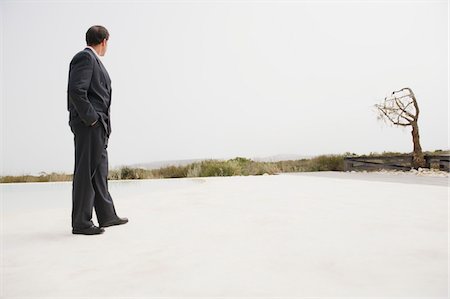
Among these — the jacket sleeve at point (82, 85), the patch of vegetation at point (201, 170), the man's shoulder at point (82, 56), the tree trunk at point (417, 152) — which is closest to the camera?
the jacket sleeve at point (82, 85)

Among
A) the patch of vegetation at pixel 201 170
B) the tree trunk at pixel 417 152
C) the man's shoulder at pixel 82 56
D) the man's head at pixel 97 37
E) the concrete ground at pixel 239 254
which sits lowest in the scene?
the concrete ground at pixel 239 254

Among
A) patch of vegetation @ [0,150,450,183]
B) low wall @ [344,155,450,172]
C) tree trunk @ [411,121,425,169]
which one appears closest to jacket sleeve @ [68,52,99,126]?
patch of vegetation @ [0,150,450,183]

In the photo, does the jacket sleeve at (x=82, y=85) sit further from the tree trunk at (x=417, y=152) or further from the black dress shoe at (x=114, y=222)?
the tree trunk at (x=417, y=152)

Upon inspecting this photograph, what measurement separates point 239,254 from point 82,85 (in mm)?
1278

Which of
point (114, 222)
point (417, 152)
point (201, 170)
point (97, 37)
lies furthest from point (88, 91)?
point (417, 152)

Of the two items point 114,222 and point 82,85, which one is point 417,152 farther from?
point 82,85

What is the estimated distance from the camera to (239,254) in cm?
148

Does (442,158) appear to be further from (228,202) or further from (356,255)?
(356,255)

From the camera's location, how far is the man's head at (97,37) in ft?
7.09

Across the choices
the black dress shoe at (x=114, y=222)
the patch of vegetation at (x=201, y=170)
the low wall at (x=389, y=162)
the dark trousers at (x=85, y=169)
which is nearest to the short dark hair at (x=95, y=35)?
the dark trousers at (x=85, y=169)

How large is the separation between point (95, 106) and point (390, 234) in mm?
1781

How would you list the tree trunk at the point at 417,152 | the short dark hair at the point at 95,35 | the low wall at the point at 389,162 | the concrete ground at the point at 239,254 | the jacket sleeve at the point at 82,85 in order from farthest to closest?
the tree trunk at the point at 417,152 → the low wall at the point at 389,162 → the short dark hair at the point at 95,35 → the jacket sleeve at the point at 82,85 → the concrete ground at the point at 239,254

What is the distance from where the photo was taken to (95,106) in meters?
2.08

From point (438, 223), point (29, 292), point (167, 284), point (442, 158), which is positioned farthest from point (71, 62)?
point (442, 158)
